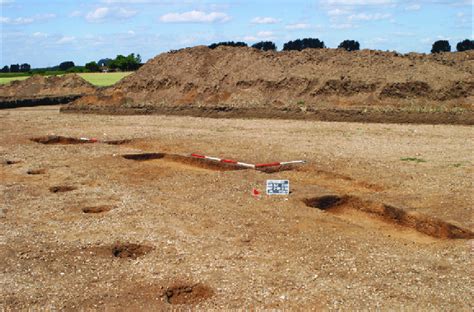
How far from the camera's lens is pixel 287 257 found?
6.77 m

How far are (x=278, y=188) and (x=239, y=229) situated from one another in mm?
1872

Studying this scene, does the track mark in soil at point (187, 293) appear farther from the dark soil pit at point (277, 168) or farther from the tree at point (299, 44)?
the tree at point (299, 44)

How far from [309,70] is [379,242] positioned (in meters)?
19.0

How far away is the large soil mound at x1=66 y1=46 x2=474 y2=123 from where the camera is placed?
2180 centimetres

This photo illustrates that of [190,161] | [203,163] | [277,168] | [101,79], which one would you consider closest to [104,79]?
[101,79]

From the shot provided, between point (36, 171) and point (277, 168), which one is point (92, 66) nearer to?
point (36, 171)

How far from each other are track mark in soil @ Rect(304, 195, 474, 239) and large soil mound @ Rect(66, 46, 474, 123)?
38.5 feet

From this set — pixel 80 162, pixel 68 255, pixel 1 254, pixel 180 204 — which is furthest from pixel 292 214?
pixel 80 162

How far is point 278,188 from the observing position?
31.2ft

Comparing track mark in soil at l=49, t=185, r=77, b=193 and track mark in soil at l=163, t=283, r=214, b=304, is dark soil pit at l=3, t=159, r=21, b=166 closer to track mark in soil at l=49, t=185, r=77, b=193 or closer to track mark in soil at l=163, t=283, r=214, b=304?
track mark in soil at l=49, t=185, r=77, b=193

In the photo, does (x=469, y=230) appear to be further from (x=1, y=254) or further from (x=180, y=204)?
(x=1, y=254)

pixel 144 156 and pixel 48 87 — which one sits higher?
pixel 48 87

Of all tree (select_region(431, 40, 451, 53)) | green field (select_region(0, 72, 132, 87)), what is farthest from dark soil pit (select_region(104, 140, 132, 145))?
green field (select_region(0, 72, 132, 87))

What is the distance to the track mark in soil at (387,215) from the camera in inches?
305
